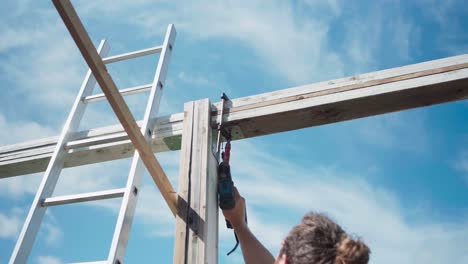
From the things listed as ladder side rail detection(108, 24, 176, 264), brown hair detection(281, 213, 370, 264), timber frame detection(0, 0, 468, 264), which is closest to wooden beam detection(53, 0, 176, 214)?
timber frame detection(0, 0, 468, 264)

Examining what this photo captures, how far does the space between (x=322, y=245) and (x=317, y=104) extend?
93cm

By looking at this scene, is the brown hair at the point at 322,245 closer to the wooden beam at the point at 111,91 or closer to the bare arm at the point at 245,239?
the bare arm at the point at 245,239

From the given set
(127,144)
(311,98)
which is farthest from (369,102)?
(127,144)

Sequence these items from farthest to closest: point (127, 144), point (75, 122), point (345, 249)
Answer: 1. point (75, 122)
2. point (127, 144)
3. point (345, 249)

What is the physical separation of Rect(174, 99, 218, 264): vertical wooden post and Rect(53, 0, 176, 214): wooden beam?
0.09 metres

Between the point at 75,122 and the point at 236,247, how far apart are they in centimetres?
120

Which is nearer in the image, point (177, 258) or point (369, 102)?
point (177, 258)

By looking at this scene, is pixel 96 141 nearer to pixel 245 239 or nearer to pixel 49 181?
pixel 49 181

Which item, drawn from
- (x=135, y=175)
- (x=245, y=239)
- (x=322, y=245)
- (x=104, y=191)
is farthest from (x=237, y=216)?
(x=322, y=245)

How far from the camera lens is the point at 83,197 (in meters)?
1.80

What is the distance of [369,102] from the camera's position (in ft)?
6.19

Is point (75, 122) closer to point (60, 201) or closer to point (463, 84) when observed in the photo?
point (60, 201)

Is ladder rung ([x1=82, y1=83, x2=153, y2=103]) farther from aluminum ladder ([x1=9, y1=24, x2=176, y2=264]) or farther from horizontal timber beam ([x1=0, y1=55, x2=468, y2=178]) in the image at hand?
horizontal timber beam ([x1=0, y1=55, x2=468, y2=178])

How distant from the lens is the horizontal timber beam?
71.7 inches
